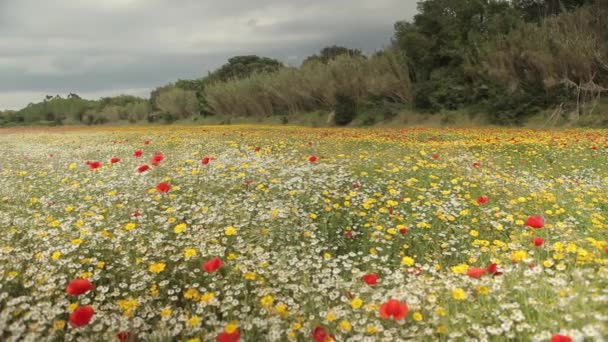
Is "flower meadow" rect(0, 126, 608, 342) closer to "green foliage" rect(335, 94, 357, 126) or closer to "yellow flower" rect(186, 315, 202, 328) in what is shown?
"yellow flower" rect(186, 315, 202, 328)

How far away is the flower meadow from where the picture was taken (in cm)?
296

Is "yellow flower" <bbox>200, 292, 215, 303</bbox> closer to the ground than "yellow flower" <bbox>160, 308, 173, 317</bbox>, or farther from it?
farther from it

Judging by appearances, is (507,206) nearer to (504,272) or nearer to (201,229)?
(504,272)

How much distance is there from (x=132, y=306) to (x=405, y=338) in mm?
1894

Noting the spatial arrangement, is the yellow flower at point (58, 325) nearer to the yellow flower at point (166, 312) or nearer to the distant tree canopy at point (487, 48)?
the yellow flower at point (166, 312)

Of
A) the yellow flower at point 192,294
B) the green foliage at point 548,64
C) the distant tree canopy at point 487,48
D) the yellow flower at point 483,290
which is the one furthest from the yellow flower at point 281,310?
the distant tree canopy at point 487,48

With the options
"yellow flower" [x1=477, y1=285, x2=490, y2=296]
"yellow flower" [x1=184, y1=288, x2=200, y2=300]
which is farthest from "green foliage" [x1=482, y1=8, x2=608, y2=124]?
"yellow flower" [x1=184, y1=288, x2=200, y2=300]

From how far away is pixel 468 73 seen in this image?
29297 millimetres

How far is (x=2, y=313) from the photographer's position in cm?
304

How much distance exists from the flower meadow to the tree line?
18783 millimetres

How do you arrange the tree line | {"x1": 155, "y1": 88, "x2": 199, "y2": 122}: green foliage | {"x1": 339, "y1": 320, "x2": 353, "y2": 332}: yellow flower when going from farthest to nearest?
{"x1": 155, "y1": 88, "x2": 199, "y2": 122}: green foliage, the tree line, {"x1": 339, "y1": 320, "x2": 353, "y2": 332}: yellow flower

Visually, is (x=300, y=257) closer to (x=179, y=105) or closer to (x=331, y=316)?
(x=331, y=316)

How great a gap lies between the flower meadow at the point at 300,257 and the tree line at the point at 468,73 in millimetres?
18783

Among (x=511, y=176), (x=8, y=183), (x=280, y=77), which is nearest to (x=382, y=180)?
Result: (x=511, y=176)
